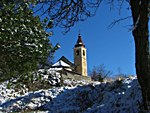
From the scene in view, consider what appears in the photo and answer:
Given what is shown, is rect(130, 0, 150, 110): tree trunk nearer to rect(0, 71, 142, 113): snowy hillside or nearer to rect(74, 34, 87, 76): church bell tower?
rect(0, 71, 142, 113): snowy hillside

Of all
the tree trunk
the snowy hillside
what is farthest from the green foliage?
the snowy hillside

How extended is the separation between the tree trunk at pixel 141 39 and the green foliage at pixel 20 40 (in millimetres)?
2519

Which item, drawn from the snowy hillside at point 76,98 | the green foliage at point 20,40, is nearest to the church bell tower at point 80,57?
the snowy hillside at point 76,98

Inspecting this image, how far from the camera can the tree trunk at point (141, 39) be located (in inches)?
299

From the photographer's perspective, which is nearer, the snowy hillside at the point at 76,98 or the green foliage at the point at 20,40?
the green foliage at the point at 20,40

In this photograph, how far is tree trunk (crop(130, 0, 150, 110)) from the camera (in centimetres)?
760

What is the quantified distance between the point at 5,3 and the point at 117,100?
16.5 feet

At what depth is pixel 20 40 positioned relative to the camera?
8.38 meters

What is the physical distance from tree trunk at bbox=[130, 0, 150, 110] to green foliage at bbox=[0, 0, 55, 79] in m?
2.52

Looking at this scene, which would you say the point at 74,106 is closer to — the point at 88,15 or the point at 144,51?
the point at 88,15

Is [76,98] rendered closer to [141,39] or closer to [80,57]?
[141,39]

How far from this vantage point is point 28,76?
9.79 metres

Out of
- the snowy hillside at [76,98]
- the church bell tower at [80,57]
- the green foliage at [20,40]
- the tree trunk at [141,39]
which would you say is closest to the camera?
the tree trunk at [141,39]

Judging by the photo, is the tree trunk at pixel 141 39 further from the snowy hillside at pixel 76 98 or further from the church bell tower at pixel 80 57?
the church bell tower at pixel 80 57
